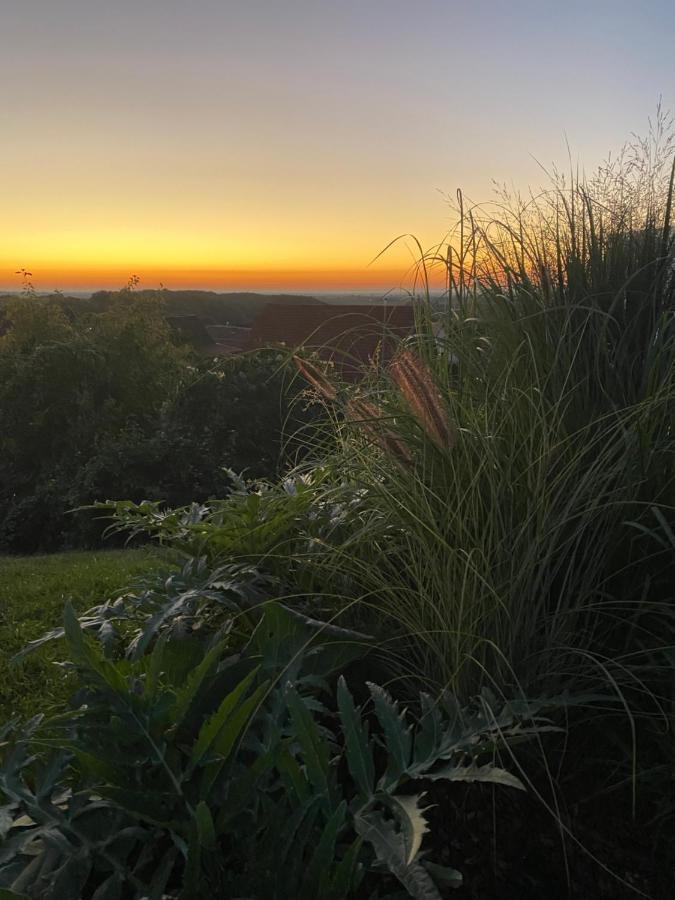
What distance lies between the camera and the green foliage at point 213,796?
148cm

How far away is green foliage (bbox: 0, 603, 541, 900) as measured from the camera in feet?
4.87

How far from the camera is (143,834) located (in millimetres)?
1606

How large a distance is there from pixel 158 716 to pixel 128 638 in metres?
1.29

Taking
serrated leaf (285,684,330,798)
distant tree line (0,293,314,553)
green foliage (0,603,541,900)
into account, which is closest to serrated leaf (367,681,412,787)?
green foliage (0,603,541,900)

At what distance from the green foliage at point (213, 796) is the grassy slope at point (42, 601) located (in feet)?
2.09

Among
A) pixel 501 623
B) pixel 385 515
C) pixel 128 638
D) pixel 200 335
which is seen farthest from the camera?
pixel 200 335

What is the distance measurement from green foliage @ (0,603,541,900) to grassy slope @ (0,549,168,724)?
2.09ft

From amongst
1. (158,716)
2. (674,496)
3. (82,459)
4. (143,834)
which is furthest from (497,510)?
(82,459)

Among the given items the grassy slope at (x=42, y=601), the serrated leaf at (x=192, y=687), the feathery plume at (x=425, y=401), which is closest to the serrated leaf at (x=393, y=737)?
the serrated leaf at (x=192, y=687)

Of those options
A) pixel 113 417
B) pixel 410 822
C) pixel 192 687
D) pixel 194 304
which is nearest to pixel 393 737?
pixel 410 822

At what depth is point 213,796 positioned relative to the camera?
1.63m

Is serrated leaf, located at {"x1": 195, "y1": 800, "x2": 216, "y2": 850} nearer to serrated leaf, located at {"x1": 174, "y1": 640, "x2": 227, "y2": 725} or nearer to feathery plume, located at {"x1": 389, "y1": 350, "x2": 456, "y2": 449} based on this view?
serrated leaf, located at {"x1": 174, "y1": 640, "x2": 227, "y2": 725}

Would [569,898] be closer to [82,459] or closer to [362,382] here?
[362,382]

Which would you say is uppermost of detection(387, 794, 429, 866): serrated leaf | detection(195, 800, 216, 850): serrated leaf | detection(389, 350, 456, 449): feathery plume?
detection(389, 350, 456, 449): feathery plume
